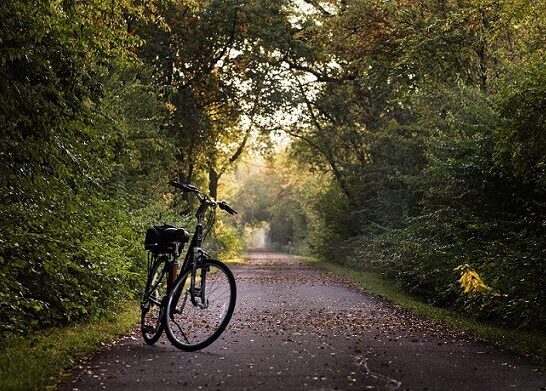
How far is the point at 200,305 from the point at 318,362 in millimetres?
1597

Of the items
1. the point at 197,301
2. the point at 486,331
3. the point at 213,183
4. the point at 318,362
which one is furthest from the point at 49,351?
the point at 213,183

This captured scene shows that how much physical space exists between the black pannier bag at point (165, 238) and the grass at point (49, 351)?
1.27 meters

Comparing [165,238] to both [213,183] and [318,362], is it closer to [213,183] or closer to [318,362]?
[318,362]

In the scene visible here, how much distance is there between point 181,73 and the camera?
98.5 ft

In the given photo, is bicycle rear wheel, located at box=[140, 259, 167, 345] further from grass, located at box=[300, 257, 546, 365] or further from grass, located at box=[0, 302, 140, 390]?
grass, located at box=[300, 257, 546, 365]

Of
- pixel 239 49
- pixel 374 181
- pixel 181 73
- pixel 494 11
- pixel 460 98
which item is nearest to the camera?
pixel 494 11

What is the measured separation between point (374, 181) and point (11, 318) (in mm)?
22369

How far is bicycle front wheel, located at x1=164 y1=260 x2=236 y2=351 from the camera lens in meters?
6.80

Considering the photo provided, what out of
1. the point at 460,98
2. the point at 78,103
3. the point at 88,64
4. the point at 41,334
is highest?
the point at 460,98

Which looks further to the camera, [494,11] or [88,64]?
[494,11]

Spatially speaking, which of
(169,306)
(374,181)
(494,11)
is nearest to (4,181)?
(169,306)

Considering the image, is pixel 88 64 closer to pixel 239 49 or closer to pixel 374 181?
pixel 374 181

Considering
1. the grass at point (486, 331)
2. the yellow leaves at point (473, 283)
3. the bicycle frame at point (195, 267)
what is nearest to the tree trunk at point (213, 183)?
the grass at point (486, 331)

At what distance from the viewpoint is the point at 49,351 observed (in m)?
6.22
